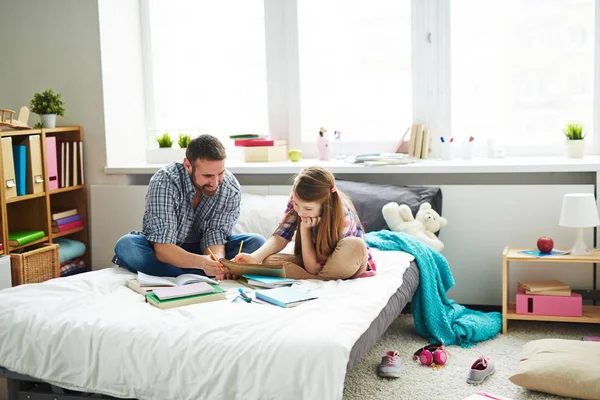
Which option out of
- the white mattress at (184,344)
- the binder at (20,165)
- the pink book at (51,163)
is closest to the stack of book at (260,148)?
the pink book at (51,163)

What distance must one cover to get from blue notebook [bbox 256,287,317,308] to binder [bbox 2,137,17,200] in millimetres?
1734

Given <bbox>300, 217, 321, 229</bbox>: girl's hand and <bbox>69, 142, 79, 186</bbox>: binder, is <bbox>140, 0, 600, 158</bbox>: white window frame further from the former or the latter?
<bbox>300, 217, 321, 229</bbox>: girl's hand

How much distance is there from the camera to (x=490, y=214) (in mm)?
3732

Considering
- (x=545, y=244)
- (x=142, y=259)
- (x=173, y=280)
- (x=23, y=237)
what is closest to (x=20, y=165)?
(x=23, y=237)

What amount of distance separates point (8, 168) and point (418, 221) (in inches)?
81.6

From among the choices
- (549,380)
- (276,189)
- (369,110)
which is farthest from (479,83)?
(549,380)

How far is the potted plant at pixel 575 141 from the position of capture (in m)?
3.73

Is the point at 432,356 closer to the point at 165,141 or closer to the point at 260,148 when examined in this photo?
the point at 260,148

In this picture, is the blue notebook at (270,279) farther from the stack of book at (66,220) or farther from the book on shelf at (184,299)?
the stack of book at (66,220)

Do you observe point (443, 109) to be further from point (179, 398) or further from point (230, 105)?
point (179, 398)

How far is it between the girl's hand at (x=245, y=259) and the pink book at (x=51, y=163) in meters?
1.57

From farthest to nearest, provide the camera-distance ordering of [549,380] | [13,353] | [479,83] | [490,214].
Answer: [479,83] → [490,214] → [549,380] → [13,353]

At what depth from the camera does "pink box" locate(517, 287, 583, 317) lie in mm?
3303

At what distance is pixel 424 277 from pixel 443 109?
1.22 m
